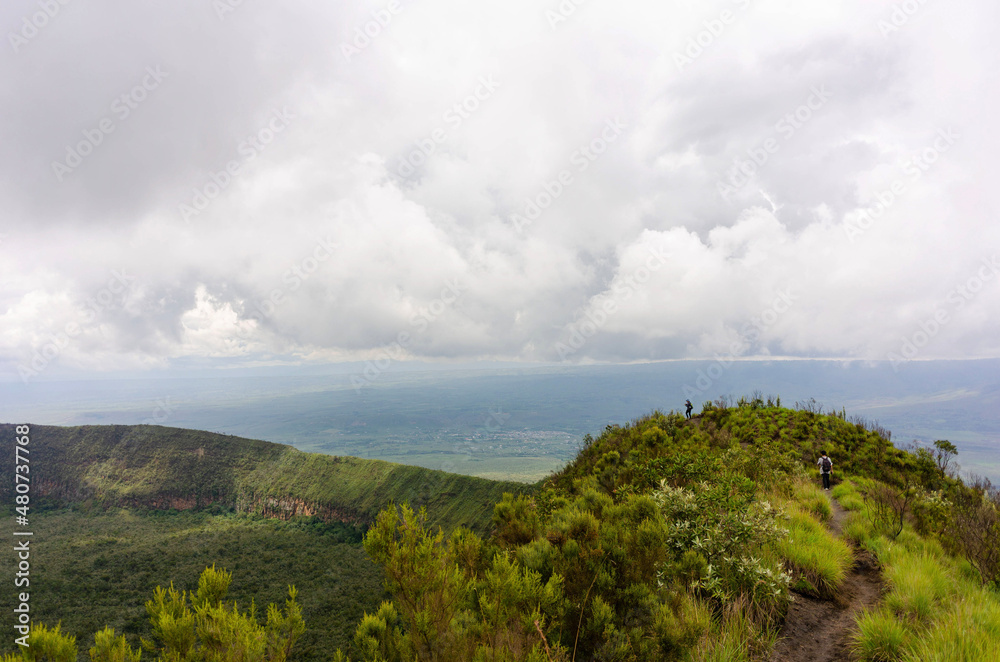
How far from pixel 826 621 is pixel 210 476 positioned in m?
146

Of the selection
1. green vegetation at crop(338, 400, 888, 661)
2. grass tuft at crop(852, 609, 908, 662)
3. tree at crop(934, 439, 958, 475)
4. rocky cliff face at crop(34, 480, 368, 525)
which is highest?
green vegetation at crop(338, 400, 888, 661)

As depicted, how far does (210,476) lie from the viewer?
116 meters

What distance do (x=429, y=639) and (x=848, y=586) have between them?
762 centimetres

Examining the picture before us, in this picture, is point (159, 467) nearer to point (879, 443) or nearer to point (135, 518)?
point (135, 518)

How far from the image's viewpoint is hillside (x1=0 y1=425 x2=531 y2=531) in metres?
96.5

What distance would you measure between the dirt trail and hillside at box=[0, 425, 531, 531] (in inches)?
3312

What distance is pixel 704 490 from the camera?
7.91 m

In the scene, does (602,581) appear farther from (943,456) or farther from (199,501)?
(199,501)

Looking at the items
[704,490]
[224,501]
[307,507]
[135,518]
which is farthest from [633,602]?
→ [135,518]

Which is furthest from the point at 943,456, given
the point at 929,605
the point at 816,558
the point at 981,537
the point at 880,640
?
the point at 880,640

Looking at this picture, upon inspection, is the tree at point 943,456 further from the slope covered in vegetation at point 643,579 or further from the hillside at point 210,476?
the hillside at point 210,476

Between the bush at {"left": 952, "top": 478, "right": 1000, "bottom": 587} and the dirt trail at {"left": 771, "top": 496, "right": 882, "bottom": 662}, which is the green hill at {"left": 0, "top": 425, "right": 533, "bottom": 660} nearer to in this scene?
the dirt trail at {"left": 771, "top": 496, "right": 882, "bottom": 662}

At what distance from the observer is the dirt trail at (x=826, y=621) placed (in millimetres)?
5438

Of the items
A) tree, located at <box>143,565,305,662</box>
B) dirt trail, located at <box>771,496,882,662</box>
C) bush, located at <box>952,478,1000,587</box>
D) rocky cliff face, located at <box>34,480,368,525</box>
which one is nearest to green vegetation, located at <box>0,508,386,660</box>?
rocky cliff face, located at <box>34,480,368,525</box>
